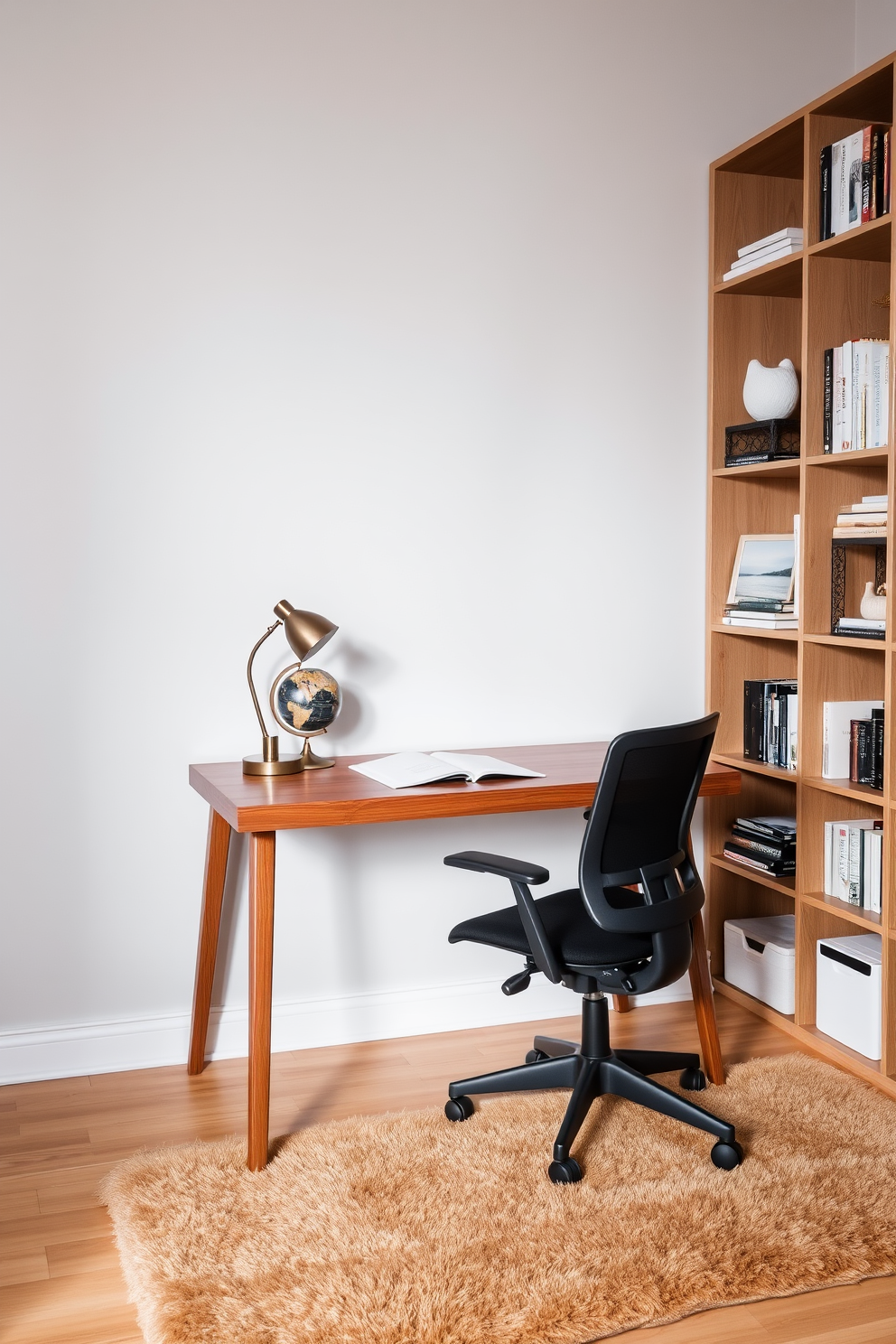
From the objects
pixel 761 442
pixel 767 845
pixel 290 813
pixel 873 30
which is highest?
pixel 873 30

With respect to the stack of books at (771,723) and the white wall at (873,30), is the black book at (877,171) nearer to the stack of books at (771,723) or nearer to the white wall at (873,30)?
the white wall at (873,30)

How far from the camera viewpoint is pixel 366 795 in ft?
8.08

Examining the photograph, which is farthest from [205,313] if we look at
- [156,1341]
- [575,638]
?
[156,1341]

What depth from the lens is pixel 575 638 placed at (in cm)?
331

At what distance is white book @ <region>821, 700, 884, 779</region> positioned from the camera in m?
3.00

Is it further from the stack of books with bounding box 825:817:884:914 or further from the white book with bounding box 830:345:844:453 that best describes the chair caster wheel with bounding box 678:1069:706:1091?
the white book with bounding box 830:345:844:453

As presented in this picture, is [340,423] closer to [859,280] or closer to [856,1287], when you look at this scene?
[859,280]

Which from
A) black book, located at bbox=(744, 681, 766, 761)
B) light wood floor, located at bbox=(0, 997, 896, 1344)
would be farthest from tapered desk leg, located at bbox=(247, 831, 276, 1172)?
black book, located at bbox=(744, 681, 766, 761)

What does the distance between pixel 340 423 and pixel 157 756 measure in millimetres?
975

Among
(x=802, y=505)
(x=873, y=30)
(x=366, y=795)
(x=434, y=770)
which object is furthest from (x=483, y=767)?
(x=873, y=30)

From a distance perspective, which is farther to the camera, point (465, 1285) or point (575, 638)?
point (575, 638)

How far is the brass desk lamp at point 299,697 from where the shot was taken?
8.95 ft

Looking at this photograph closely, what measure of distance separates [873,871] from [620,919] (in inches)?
35.8

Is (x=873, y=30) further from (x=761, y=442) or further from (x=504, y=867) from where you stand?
(x=504, y=867)
